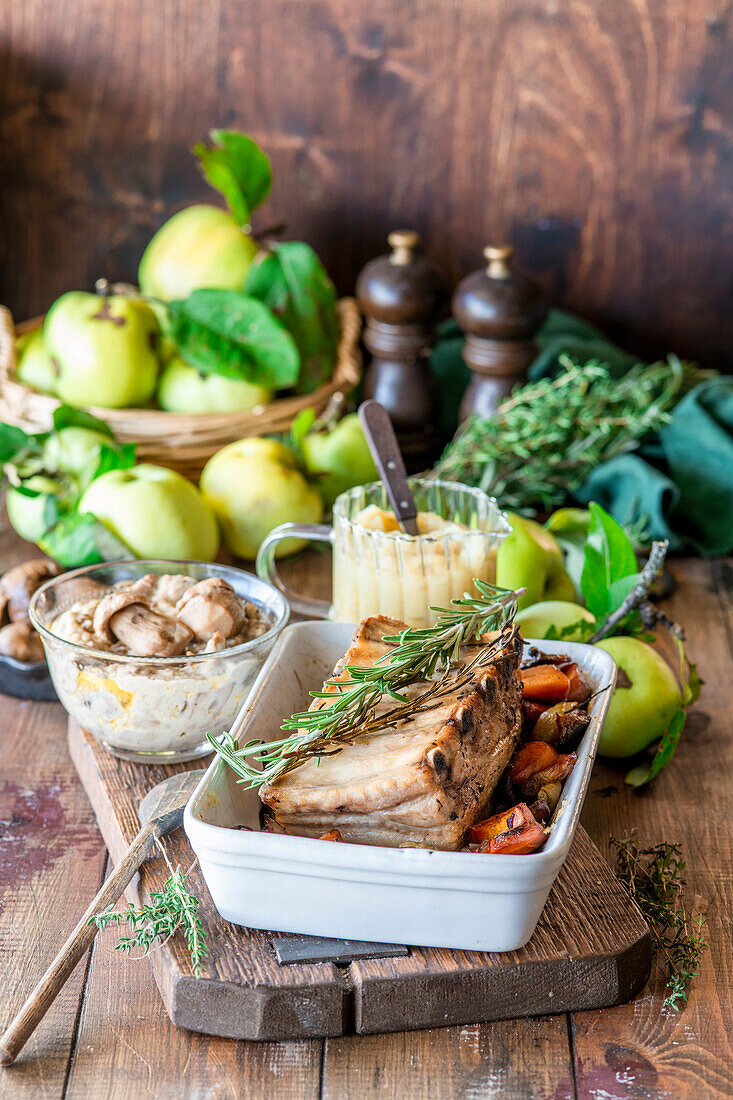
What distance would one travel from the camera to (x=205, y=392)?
164 cm

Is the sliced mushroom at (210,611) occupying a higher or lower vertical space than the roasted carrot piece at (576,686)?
lower

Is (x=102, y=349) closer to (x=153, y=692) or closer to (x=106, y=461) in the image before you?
(x=106, y=461)

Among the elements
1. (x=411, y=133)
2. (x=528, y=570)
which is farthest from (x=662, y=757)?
(x=411, y=133)

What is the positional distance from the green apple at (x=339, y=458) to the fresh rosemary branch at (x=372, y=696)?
695 mm

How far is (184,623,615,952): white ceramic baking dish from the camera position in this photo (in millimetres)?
727

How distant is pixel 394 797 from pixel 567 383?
0.97 meters

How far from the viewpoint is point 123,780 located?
102cm

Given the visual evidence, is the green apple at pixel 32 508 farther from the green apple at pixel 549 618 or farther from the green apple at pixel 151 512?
the green apple at pixel 549 618

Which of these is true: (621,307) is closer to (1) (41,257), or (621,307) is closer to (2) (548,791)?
(1) (41,257)

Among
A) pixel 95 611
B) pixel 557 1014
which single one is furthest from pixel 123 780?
pixel 557 1014

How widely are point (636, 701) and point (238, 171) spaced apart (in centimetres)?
114

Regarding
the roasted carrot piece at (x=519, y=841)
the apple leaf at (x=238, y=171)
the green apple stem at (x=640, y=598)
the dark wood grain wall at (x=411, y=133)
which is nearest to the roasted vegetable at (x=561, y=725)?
the roasted carrot piece at (x=519, y=841)

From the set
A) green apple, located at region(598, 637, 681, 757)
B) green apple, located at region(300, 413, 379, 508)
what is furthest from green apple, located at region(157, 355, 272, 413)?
green apple, located at region(598, 637, 681, 757)

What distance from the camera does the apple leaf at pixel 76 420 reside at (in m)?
1.50
